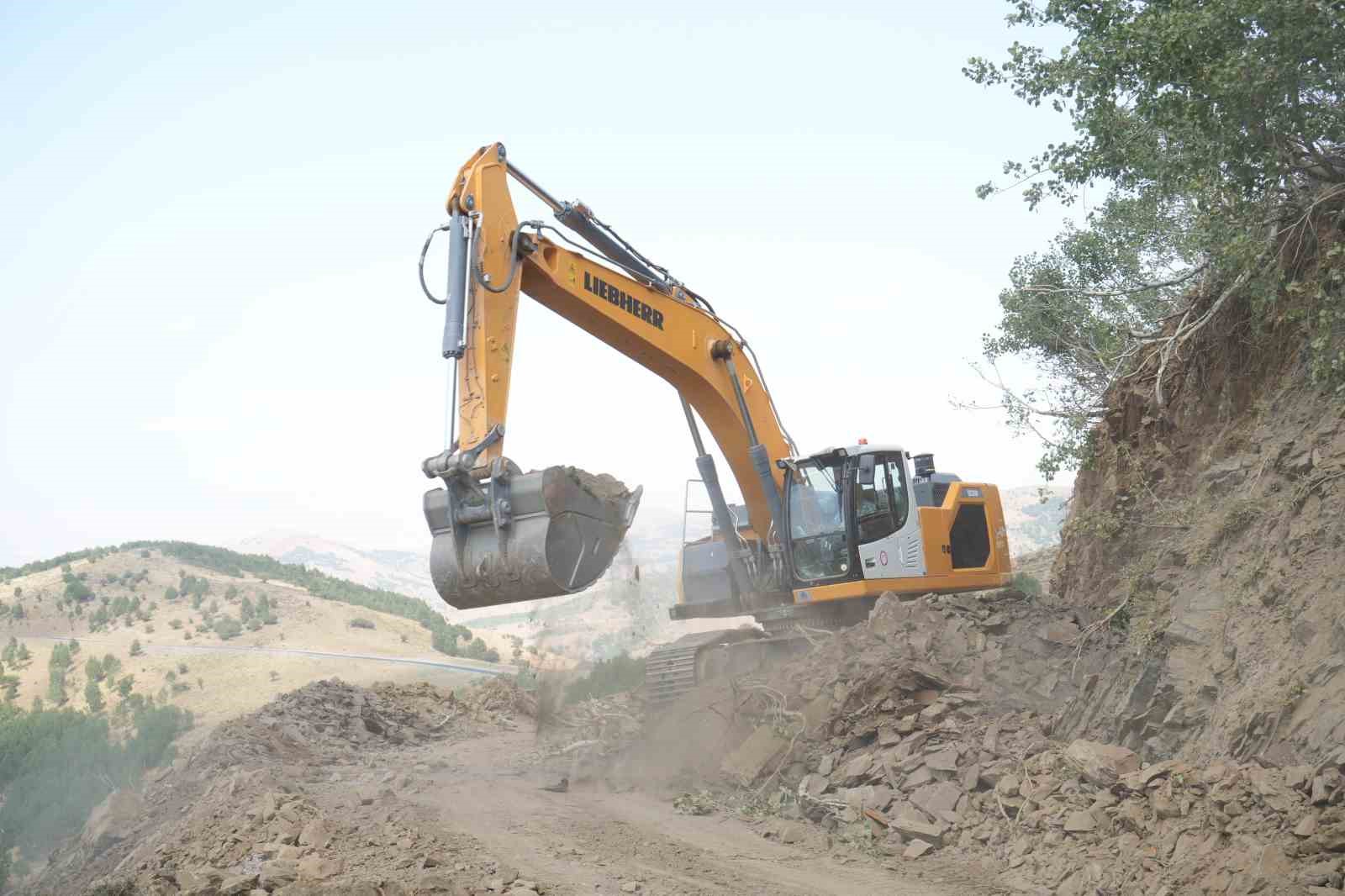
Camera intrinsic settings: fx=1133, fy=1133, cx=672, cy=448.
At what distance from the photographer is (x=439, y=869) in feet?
22.6

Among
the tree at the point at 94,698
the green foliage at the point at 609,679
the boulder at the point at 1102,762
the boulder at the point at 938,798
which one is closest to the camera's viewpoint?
the boulder at the point at 1102,762

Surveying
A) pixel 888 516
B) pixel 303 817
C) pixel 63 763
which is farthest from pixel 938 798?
pixel 63 763

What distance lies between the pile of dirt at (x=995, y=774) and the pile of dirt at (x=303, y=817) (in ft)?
8.65

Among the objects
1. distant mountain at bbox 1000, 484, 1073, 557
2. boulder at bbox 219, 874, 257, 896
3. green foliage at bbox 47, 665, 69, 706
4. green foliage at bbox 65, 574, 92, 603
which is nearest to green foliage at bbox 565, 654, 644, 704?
boulder at bbox 219, 874, 257, 896

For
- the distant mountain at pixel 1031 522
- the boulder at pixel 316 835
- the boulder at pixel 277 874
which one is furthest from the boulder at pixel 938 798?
the distant mountain at pixel 1031 522

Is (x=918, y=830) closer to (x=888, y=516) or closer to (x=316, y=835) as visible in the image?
(x=316, y=835)

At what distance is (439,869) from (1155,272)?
19.1m

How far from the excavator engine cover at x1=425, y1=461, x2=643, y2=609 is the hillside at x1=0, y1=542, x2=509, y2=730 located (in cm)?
1586

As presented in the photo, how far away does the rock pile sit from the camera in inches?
227

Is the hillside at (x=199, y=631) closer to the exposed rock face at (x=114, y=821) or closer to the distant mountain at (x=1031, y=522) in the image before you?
the exposed rock face at (x=114, y=821)

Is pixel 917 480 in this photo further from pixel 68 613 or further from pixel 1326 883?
pixel 68 613

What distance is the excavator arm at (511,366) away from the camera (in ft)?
27.1

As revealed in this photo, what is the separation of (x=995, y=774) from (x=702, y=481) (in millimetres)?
5139

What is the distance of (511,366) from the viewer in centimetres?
896
